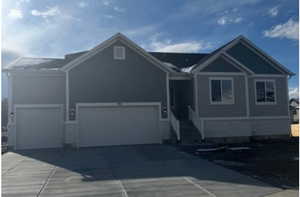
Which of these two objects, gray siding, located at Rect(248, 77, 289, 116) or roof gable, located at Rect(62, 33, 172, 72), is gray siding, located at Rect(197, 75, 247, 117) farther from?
roof gable, located at Rect(62, 33, 172, 72)

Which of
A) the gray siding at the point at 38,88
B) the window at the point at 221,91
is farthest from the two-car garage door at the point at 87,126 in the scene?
the window at the point at 221,91

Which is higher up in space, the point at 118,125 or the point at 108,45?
the point at 108,45

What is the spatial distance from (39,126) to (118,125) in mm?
4483

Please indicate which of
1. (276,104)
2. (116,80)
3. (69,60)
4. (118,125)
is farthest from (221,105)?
(69,60)

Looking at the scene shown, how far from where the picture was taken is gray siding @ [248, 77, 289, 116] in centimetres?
1914

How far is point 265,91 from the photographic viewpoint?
19.6 metres

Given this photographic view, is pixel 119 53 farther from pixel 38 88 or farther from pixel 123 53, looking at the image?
pixel 38 88

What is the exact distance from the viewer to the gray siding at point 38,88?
1612 centimetres

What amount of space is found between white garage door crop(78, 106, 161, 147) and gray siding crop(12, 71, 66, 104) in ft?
5.68

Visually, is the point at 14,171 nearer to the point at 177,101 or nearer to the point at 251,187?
the point at 251,187

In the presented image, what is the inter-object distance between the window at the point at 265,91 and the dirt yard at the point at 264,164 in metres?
7.27

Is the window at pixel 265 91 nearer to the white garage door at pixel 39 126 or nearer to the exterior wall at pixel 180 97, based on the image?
the exterior wall at pixel 180 97

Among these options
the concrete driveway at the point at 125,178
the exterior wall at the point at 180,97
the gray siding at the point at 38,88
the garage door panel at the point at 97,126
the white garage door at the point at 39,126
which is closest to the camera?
the concrete driveway at the point at 125,178

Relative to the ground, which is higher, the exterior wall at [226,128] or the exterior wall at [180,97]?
the exterior wall at [180,97]
